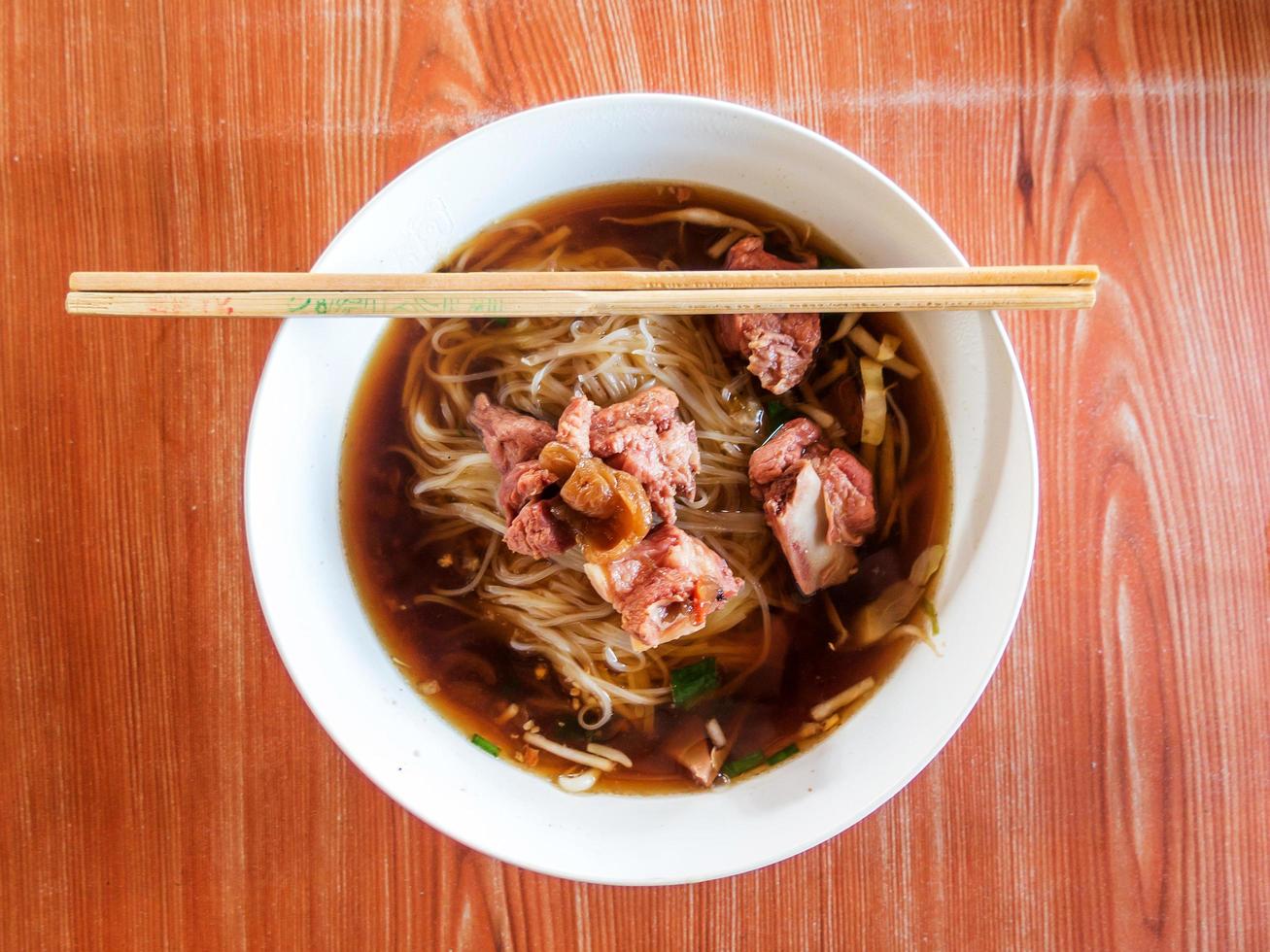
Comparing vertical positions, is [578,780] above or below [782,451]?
below

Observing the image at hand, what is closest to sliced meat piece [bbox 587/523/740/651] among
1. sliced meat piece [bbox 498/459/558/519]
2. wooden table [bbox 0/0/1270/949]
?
sliced meat piece [bbox 498/459/558/519]

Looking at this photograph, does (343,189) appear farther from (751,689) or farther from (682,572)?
(751,689)

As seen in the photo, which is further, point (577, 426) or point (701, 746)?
point (701, 746)

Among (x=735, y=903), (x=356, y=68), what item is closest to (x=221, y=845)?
(x=735, y=903)

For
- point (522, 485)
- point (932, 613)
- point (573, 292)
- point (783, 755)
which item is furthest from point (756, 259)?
point (783, 755)

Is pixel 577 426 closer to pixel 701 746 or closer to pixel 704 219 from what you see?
pixel 704 219

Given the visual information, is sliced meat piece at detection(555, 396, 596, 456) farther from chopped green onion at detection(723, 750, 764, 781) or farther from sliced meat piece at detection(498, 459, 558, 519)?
chopped green onion at detection(723, 750, 764, 781)
